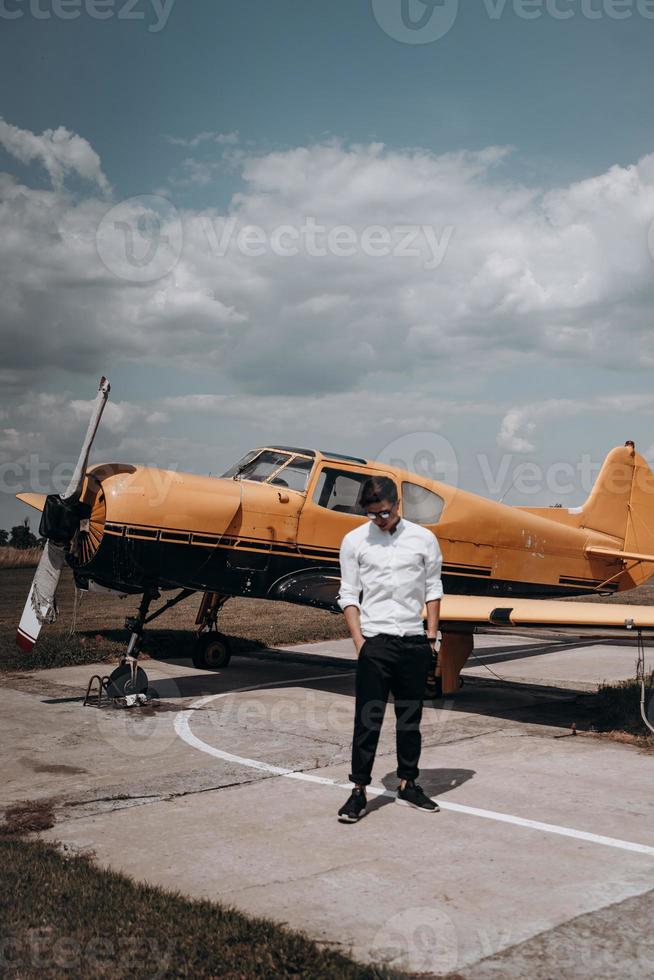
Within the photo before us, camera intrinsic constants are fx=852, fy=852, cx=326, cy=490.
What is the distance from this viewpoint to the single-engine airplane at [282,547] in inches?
366

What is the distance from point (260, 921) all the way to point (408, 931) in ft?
2.14

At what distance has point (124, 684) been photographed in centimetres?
934

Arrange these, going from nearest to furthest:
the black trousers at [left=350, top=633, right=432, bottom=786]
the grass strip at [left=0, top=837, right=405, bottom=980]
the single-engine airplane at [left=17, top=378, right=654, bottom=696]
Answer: the grass strip at [left=0, top=837, right=405, bottom=980] < the black trousers at [left=350, top=633, right=432, bottom=786] < the single-engine airplane at [left=17, top=378, right=654, bottom=696]

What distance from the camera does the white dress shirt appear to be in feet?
18.0

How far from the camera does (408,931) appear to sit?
12.3ft

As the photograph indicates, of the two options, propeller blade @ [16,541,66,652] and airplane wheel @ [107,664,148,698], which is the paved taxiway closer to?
airplane wheel @ [107,664,148,698]

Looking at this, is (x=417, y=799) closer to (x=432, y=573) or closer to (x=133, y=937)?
(x=432, y=573)

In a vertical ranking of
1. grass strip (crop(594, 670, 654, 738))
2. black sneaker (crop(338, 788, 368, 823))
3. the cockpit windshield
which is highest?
the cockpit windshield

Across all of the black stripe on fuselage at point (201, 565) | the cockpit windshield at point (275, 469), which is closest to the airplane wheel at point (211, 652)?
the black stripe on fuselage at point (201, 565)

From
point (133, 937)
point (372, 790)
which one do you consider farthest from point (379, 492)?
point (133, 937)

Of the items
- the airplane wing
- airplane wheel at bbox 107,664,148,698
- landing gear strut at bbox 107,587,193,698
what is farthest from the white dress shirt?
airplane wheel at bbox 107,664,148,698

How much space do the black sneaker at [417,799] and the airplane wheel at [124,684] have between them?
4.51 metres


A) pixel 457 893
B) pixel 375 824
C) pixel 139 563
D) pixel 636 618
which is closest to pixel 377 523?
pixel 375 824

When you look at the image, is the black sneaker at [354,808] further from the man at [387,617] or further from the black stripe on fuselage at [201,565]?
the black stripe on fuselage at [201,565]
